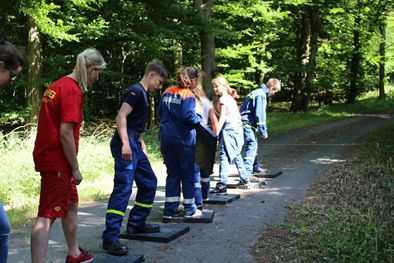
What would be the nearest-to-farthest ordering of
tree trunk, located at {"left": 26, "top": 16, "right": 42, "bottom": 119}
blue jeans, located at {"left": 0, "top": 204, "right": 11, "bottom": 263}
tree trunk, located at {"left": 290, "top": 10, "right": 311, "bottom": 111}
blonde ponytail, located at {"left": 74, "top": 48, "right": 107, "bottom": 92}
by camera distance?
blue jeans, located at {"left": 0, "top": 204, "right": 11, "bottom": 263}
blonde ponytail, located at {"left": 74, "top": 48, "right": 107, "bottom": 92}
tree trunk, located at {"left": 26, "top": 16, "right": 42, "bottom": 119}
tree trunk, located at {"left": 290, "top": 10, "right": 311, "bottom": 111}

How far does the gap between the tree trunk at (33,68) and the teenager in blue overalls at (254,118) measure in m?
8.36

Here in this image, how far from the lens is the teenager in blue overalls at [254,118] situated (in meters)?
11.0

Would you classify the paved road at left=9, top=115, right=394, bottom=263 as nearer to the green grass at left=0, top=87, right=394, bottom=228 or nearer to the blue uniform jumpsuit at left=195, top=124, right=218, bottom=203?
the blue uniform jumpsuit at left=195, top=124, right=218, bottom=203

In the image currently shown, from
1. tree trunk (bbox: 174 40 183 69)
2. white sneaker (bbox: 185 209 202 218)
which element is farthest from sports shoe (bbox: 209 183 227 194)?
tree trunk (bbox: 174 40 183 69)

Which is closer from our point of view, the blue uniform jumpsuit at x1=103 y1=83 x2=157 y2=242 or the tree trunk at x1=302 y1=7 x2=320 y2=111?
the blue uniform jumpsuit at x1=103 y1=83 x2=157 y2=242

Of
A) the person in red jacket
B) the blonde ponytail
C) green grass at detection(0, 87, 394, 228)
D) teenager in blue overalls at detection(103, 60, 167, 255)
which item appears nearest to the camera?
the person in red jacket

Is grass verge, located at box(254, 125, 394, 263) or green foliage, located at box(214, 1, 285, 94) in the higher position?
green foliage, located at box(214, 1, 285, 94)

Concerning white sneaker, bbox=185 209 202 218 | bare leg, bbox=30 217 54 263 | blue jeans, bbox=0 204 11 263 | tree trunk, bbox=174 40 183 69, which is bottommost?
white sneaker, bbox=185 209 202 218

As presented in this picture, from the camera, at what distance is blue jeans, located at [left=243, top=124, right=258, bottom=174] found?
1090 cm

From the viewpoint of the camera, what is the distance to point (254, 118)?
37.3 ft

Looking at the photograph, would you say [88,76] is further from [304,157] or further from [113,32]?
[113,32]

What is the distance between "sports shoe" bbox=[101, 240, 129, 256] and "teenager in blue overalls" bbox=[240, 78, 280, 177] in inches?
203

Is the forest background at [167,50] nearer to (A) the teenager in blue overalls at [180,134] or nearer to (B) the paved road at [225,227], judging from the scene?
(B) the paved road at [225,227]

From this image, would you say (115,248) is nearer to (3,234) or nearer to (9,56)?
(3,234)
